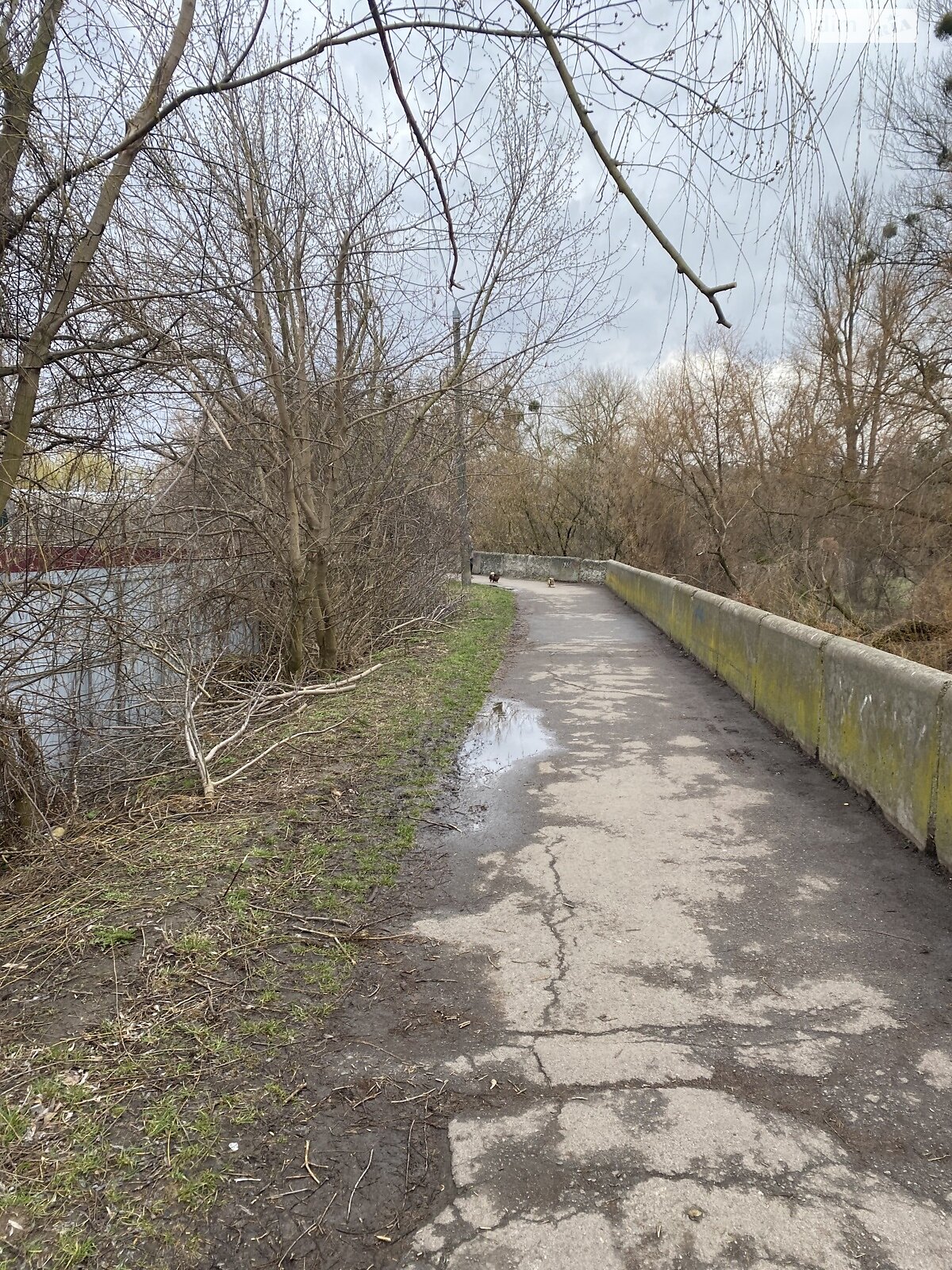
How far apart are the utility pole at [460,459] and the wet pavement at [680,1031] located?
6.28 meters

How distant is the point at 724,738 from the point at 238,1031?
5651 millimetres

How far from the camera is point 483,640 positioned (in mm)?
13867

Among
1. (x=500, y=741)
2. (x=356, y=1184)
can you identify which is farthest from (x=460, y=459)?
(x=356, y=1184)

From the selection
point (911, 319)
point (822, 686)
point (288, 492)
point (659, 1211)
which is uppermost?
point (911, 319)

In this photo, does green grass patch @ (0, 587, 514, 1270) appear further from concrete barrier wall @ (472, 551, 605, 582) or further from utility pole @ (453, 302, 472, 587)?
concrete barrier wall @ (472, 551, 605, 582)

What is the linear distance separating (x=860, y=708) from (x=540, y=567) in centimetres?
2986

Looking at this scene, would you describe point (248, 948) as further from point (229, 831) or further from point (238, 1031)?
point (229, 831)

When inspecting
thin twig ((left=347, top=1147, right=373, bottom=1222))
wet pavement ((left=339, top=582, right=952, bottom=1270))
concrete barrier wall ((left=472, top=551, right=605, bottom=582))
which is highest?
concrete barrier wall ((left=472, top=551, right=605, bottom=582))

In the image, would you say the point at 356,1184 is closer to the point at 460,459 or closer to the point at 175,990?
the point at 175,990

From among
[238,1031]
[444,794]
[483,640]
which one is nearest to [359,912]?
[238,1031]

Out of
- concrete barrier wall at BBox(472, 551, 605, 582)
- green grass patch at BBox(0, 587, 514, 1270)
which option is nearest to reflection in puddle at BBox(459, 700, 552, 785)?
green grass patch at BBox(0, 587, 514, 1270)

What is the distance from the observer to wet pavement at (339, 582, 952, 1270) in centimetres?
217

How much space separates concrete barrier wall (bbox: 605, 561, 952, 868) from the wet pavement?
0.25 m

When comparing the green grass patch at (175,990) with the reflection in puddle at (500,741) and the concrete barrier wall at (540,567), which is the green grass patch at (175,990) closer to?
the reflection in puddle at (500,741)
